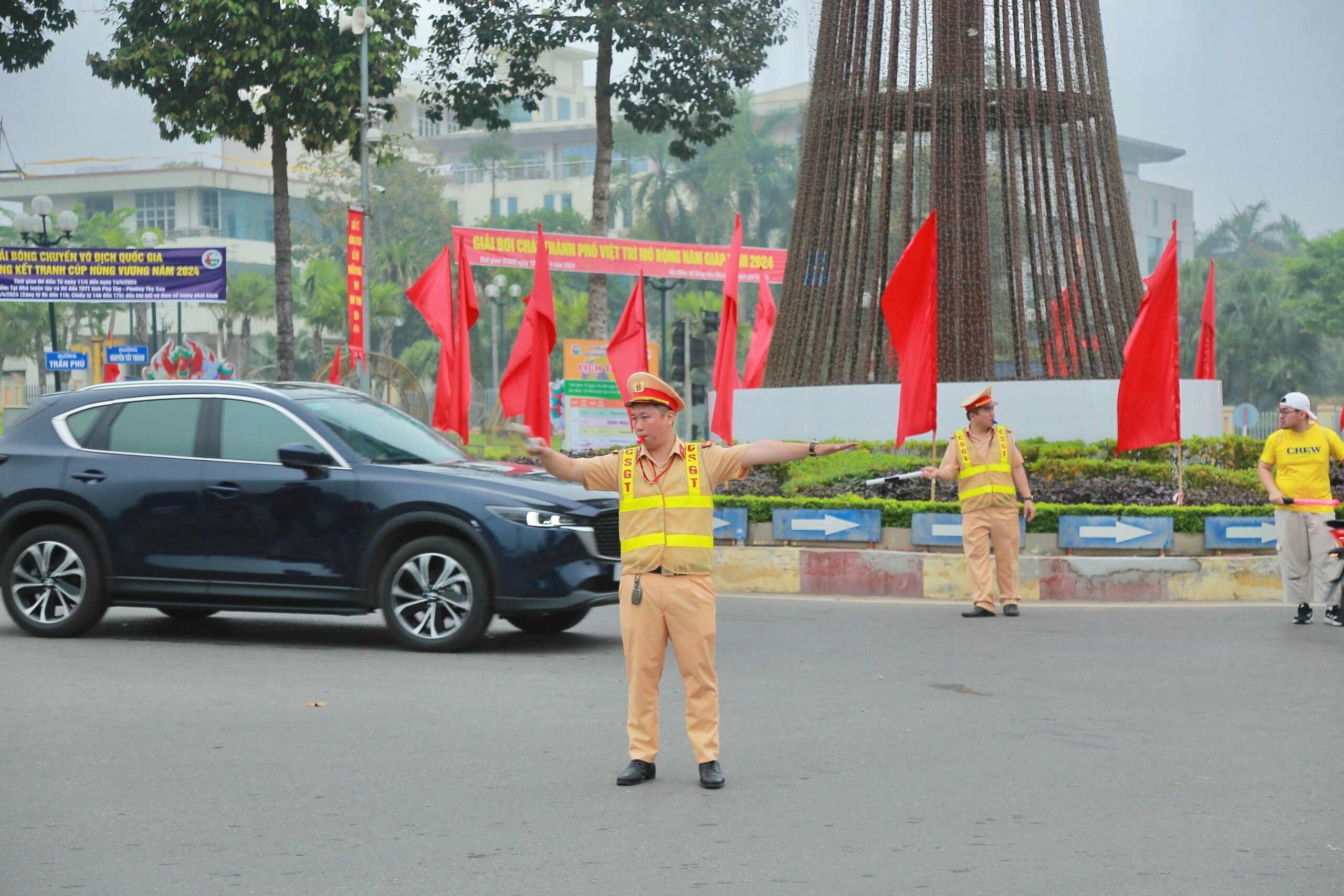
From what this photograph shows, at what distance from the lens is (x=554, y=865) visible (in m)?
5.05

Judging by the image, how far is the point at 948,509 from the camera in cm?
1409

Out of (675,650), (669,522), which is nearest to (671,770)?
(675,650)

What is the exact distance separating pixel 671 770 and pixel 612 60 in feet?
84.7

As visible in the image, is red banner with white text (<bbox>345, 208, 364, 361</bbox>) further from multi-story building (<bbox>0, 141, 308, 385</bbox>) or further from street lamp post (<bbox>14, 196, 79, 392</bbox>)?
multi-story building (<bbox>0, 141, 308, 385</bbox>)

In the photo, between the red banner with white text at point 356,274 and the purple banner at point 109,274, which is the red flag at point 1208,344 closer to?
the red banner with white text at point 356,274

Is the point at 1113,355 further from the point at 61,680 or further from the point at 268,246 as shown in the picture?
the point at 268,246

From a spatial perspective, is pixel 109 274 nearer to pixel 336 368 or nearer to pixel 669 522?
pixel 336 368

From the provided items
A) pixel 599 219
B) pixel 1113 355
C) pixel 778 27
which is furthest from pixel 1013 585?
pixel 778 27

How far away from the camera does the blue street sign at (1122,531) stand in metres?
13.5

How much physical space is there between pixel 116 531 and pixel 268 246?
9781 cm

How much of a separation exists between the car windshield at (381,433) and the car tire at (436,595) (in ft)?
2.35

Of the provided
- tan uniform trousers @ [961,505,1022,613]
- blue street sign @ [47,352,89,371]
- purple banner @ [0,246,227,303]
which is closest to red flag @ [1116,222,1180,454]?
tan uniform trousers @ [961,505,1022,613]

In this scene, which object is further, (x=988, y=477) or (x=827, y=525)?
(x=827, y=525)

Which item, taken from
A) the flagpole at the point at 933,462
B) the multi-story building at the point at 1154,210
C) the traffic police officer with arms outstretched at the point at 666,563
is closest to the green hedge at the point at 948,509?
the flagpole at the point at 933,462
